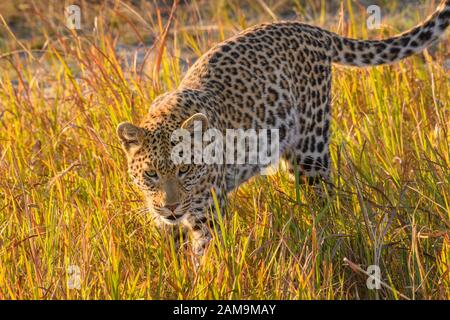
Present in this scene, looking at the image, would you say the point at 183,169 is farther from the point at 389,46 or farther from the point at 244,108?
the point at 389,46

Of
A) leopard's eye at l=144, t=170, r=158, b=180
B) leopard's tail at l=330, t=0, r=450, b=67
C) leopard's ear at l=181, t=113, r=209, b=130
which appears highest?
leopard's tail at l=330, t=0, r=450, b=67

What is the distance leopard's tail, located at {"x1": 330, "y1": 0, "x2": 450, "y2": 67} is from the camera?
6.81 metres

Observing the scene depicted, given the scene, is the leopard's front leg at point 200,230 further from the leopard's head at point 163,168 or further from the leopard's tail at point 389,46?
the leopard's tail at point 389,46

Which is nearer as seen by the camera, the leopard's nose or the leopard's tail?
the leopard's nose

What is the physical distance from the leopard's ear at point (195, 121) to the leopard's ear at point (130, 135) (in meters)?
0.24

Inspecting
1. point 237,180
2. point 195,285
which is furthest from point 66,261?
point 237,180

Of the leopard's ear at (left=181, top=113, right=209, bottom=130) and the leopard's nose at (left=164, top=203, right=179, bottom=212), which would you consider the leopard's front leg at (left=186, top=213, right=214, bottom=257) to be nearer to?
the leopard's nose at (left=164, top=203, right=179, bottom=212)

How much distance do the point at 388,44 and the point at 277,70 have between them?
2.71ft

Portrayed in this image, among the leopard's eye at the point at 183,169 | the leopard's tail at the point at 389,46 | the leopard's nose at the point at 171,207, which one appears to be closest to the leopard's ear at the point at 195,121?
the leopard's eye at the point at 183,169

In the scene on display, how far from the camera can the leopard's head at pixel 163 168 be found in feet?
18.7

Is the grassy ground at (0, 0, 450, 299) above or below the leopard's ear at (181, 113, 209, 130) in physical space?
below

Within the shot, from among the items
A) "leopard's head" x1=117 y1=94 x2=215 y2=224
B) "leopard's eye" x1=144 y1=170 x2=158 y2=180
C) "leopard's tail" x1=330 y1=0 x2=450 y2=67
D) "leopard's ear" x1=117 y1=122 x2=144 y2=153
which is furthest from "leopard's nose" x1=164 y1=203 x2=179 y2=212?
"leopard's tail" x1=330 y1=0 x2=450 y2=67

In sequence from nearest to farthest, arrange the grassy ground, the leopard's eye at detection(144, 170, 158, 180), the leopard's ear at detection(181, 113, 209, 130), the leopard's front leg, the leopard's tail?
the grassy ground → the leopard's ear at detection(181, 113, 209, 130) → the leopard's eye at detection(144, 170, 158, 180) → the leopard's front leg → the leopard's tail
